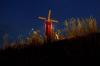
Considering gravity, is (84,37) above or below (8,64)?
above

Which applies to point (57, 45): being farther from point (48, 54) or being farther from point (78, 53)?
point (78, 53)

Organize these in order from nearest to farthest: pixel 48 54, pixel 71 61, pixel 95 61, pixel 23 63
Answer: pixel 95 61, pixel 71 61, pixel 48 54, pixel 23 63

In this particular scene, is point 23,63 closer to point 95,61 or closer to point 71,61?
point 71,61

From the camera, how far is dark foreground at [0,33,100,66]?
10773 mm

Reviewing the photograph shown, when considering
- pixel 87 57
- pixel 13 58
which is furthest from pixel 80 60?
pixel 13 58

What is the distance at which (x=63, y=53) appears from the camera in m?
11.7

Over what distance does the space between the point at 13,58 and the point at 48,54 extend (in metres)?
2.44

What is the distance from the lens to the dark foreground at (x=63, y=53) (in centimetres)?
1077

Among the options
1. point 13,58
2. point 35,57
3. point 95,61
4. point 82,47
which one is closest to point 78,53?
point 82,47

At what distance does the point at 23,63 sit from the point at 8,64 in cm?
123

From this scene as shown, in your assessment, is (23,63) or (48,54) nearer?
(48,54)

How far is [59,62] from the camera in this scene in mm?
11312

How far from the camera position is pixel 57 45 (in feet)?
41.1

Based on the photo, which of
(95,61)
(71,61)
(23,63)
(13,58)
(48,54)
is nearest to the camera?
(95,61)
